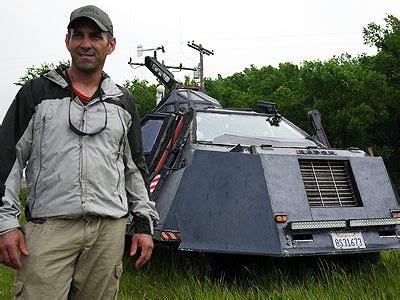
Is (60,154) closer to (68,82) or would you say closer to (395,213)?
(68,82)

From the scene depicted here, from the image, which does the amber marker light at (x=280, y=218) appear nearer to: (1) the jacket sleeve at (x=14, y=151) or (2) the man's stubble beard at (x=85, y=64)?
(2) the man's stubble beard at (x=85, y=64)

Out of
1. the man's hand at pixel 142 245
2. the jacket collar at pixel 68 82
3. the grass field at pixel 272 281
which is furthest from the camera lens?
the grass field at pixel 272 281

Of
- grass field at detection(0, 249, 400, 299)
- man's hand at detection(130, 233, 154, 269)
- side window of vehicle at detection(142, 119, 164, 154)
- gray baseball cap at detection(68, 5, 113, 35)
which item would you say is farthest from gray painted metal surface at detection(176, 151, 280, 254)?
gray baseball cap at detection(68, 5, 113, 35)

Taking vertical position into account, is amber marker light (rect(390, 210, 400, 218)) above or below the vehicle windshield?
below

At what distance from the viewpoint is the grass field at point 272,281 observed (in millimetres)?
4270

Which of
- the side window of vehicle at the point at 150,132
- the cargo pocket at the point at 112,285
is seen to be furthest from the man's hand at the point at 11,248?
the side window of vehicle at the point at 150,132

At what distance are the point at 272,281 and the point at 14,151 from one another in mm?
3141

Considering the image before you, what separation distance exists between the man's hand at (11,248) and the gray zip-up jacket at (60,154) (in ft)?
0.11

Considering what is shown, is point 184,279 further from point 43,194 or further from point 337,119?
point 337,119

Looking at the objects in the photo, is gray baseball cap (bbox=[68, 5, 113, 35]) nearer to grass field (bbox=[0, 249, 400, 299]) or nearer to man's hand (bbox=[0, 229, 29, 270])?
man's hand (bbox=[0, 229, 29, 270])

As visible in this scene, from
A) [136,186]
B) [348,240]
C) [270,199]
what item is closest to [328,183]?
[348,240]

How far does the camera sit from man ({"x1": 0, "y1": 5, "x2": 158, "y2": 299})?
2.44m

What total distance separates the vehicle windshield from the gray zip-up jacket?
3.34 meters

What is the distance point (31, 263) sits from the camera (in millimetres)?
2414
